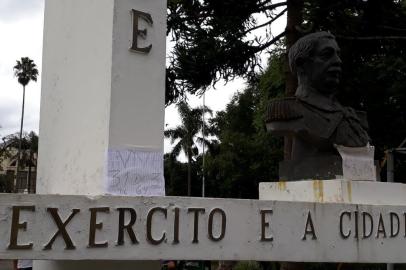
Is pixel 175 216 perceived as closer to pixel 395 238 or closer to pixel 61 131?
pixel 61 131

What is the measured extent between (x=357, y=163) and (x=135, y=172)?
2329 millimetres

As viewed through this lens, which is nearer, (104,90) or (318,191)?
(104,90)

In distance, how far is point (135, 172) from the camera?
4.01m

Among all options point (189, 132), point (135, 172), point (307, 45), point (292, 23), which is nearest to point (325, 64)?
point (307, 45)

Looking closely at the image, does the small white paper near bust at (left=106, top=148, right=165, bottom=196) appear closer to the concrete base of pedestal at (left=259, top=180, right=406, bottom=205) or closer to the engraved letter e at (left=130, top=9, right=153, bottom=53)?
the engraved letter e at (left=130, top=9, right=153, bottom=53)

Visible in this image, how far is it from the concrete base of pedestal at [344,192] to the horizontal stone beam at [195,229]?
194 mm

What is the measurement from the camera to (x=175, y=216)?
372 cm

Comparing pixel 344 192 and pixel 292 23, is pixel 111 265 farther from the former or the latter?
pixel 292 23

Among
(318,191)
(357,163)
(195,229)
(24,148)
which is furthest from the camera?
(24,148)

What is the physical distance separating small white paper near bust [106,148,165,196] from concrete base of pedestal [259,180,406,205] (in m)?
1.62

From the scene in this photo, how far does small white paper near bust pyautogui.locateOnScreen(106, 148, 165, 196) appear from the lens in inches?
153

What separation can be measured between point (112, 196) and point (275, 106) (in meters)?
2.47

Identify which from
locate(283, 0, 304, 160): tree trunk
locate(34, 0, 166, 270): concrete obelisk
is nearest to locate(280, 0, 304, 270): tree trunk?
locate(283, 0, 304, 160): tree trunk

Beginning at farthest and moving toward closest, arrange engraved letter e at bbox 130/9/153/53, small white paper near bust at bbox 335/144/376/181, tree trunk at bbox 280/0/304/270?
tree trunk at bbox 280/0/304/270
small white paper near bust at bbox 335/144/376/181
engraved letter e at bbox 130/9/153/53
